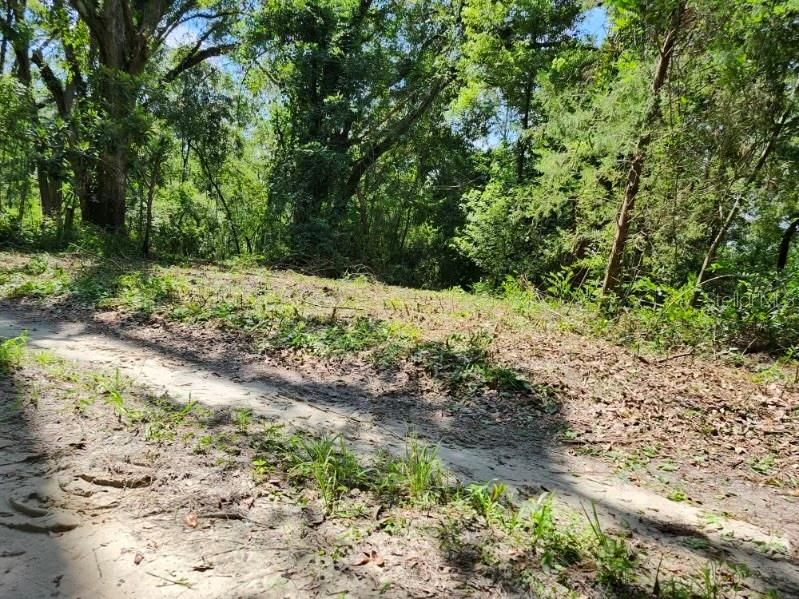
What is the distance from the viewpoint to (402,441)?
4262 millimetres

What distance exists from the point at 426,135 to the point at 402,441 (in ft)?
62.6

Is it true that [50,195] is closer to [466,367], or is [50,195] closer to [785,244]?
[466,367]

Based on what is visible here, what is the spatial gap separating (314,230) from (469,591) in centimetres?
1501

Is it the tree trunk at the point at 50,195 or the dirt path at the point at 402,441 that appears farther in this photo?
the tree trunk at the point at 50,195

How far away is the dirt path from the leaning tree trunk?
5972mm

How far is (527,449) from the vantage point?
4.50 meters

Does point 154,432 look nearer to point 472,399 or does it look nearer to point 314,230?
point 472,399

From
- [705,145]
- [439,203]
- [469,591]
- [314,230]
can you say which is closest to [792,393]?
[705,145]

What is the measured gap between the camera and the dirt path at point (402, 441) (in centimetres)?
307

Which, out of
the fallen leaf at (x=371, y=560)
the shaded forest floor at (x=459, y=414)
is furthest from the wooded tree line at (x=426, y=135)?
the fallen leaf at (x=371, y=560)

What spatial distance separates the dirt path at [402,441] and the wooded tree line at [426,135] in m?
5.69

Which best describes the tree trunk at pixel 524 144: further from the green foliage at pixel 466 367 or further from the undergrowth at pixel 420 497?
the undergrowth at pixel 420 497

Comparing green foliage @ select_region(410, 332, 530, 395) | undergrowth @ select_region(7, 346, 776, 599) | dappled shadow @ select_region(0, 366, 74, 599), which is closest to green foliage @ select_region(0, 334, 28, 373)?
undergrowth @ select_region(7, 346, 776, 599)

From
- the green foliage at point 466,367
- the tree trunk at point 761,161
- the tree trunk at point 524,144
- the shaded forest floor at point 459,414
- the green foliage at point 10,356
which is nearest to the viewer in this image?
the shaded forest floor at point 459,414
